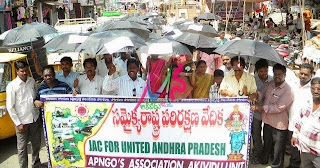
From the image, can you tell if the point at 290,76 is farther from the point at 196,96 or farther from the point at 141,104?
the point at 141,104

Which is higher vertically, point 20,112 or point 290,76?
point 290,76

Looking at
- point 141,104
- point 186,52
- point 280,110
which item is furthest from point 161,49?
point 280,110

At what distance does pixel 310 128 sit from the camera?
3.47m

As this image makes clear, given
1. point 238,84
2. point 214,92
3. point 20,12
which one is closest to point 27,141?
point 214,92

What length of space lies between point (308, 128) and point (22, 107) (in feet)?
13.1

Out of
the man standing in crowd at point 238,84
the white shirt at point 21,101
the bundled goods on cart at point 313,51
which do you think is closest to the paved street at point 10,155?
the white shirt at point 21,101

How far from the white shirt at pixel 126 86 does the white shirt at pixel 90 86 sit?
0.29 m

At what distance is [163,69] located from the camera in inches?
203

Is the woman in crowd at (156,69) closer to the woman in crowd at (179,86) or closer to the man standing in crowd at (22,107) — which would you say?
the woman in crowd at (179,86)

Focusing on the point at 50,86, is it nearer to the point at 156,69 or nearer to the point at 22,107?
the point at 22,107

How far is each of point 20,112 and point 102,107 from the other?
1348 millimetres

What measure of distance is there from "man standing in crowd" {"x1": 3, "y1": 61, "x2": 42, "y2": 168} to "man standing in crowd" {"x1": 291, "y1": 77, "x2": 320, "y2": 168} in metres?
3.84

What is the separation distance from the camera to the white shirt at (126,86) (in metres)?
4.71

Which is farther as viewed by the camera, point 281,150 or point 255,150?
point 255,150
